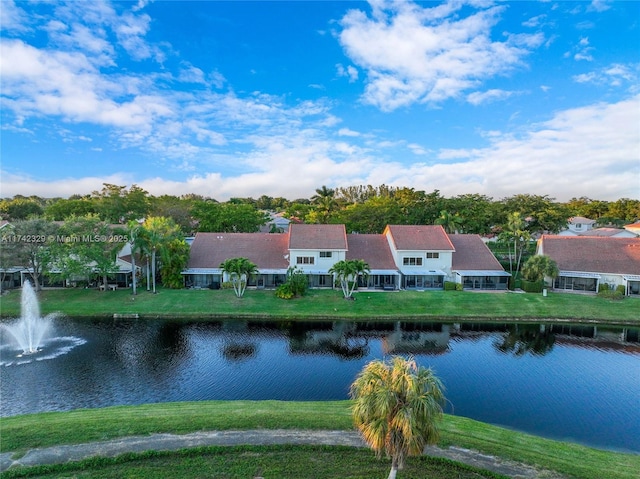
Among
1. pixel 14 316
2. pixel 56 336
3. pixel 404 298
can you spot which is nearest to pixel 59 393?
pixel 56 336

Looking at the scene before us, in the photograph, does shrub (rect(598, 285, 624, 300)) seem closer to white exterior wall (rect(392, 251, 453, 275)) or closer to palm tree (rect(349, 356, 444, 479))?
white exterior wall (rect(392, 251, 453, 275))

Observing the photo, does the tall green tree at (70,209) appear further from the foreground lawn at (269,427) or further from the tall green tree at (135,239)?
the foreground lawn at (269,427)

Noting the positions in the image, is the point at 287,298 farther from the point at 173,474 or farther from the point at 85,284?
the point at 173,474

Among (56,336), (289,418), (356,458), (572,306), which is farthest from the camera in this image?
(572,306)

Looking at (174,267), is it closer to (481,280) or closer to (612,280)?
(481,280)

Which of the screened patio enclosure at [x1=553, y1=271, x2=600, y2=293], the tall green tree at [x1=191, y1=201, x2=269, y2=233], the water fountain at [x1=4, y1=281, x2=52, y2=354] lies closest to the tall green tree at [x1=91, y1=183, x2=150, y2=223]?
the tall green tree at [x1=191, y1=201, x2=269, y2=233]

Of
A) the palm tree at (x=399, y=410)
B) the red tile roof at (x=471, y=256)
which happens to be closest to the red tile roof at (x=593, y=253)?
the red tile roof at (x=471, y=256)
